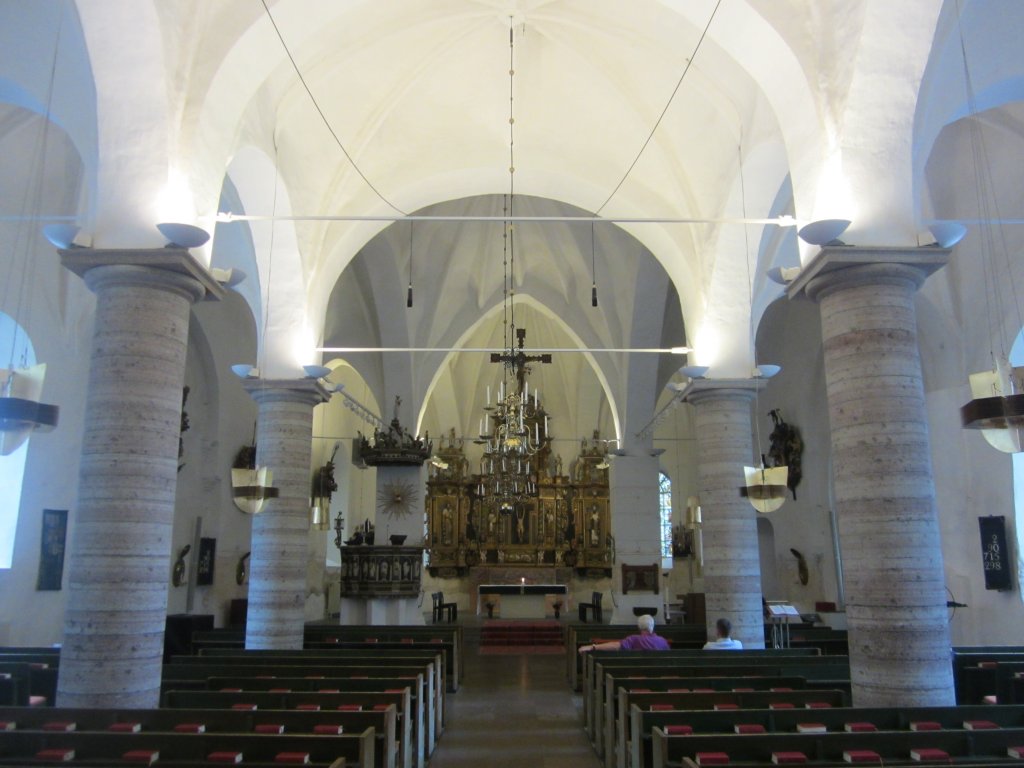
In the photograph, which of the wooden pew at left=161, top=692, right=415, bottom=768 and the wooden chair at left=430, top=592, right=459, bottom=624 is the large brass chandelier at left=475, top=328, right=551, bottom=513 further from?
the wooden pew at left=161, top=692, right=415, bottom=768

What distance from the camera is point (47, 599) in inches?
546

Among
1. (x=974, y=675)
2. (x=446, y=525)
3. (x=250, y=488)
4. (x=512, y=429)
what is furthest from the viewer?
(x=446, y=525)

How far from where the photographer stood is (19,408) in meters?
6.02

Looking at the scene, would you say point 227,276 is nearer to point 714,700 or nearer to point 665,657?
point 714,700

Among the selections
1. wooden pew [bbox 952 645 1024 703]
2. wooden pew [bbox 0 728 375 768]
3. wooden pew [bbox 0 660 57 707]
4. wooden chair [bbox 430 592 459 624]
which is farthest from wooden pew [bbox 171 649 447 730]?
wooden chair [bbox 430 592 459 624]

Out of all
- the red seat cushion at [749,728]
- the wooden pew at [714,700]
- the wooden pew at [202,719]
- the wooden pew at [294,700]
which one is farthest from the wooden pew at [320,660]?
the red seat cushion at [749,728]

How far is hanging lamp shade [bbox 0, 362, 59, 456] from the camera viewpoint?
6016 millimetres

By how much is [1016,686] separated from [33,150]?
49.7ft

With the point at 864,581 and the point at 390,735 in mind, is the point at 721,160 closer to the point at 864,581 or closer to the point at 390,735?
the point at 864,581

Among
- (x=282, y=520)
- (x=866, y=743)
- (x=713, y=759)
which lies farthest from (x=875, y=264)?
(x=282, y=520)

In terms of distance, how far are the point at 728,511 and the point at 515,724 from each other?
4882 millimetres

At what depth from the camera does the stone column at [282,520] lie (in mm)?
12344

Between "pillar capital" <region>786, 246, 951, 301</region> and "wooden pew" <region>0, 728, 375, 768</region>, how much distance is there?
5.71m

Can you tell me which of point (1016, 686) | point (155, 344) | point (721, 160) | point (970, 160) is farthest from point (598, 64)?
point (1016, 686)
